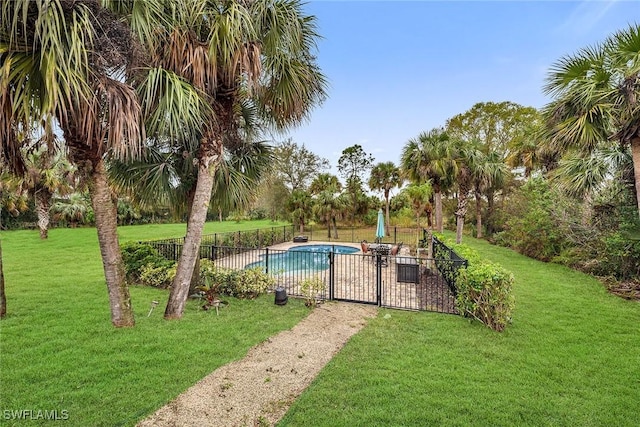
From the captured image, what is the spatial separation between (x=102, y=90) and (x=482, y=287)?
618cm

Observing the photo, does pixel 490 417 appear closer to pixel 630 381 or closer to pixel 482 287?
pixel 630 381

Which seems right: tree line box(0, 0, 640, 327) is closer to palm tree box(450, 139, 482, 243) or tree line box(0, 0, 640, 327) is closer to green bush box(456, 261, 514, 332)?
green bush box(456, 261, 514, 332)

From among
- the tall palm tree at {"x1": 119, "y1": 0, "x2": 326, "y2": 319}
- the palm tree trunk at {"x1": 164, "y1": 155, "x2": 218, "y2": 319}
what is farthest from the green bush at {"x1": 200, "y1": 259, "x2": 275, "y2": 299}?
the tall palm tree at {"x1": 119, "y1": 0, "x2": 326, "y2": 319}

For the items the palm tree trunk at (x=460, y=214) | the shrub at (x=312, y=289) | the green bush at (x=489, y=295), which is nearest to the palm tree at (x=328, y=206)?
the palm tree trunk at (x=460, y=214)

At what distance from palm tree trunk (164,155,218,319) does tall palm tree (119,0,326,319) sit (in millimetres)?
16

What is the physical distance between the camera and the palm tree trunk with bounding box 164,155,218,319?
511 cm

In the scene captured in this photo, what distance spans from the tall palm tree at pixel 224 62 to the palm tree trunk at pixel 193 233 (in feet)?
0.05

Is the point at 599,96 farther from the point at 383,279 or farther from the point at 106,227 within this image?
the point at 106,227

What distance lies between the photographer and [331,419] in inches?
107

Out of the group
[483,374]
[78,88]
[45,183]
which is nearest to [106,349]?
[78,88]

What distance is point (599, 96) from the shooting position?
503 centimetres

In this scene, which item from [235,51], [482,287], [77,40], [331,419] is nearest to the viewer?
[331,419]

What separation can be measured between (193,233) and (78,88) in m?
2.53

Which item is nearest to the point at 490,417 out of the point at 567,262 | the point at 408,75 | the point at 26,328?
the point at 26,328
